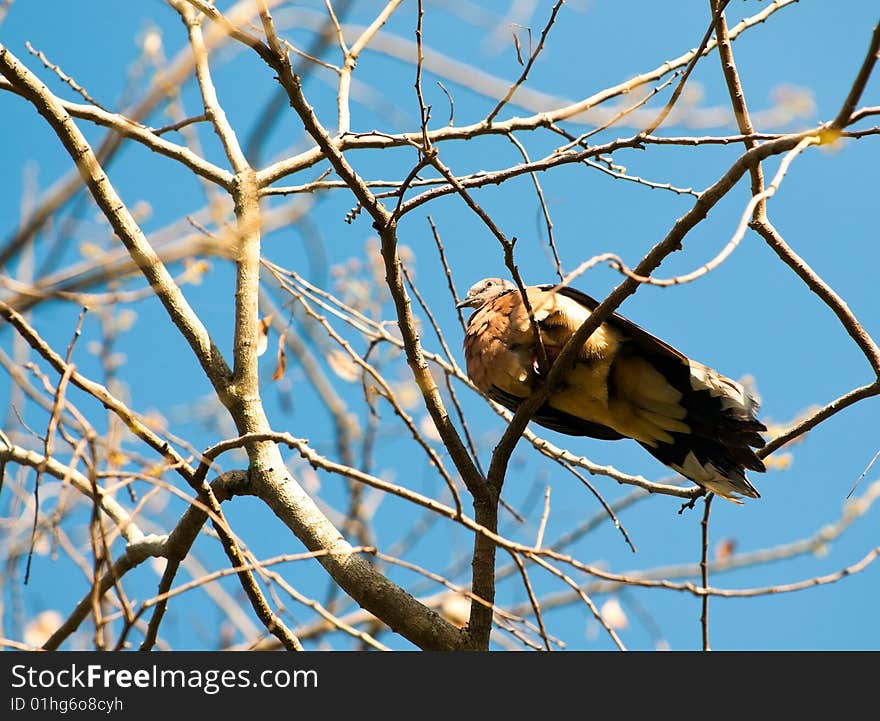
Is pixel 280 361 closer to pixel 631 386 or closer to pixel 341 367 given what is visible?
pixel 341 367

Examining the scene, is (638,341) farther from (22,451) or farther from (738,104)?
(22,451)

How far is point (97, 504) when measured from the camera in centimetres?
186

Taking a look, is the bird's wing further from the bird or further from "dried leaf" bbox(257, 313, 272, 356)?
"dried leaf" bbox(257, 313, 272, 356)

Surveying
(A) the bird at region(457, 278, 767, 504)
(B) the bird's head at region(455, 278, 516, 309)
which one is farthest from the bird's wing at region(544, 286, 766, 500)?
(B) the bird's head at region(455, 278, 516, 309)

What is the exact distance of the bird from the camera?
381 cm

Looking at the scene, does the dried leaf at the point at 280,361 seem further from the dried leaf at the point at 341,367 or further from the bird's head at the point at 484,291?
the bird's head at the point at 484,291

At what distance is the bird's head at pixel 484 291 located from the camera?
493cm

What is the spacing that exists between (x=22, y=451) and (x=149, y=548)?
21.7 inches

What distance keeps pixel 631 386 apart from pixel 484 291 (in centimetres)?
126

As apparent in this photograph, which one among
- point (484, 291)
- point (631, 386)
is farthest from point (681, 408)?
point (484, 291)

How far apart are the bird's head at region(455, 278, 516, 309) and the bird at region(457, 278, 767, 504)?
73cm

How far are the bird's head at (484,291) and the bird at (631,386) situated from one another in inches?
28.6

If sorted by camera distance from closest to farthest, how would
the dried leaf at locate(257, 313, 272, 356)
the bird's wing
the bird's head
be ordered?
the dried leaf at locate(257, 313, 272, 356) → the bird's wing → the bird's head

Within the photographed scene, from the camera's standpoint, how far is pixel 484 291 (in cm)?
502
